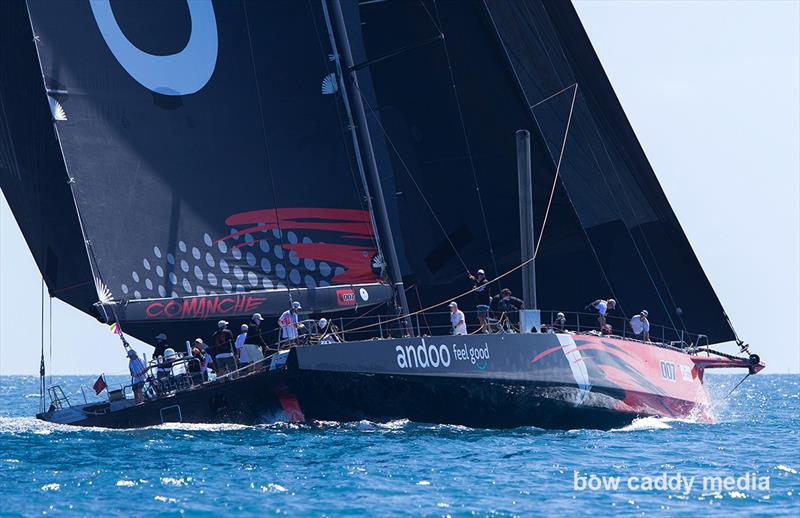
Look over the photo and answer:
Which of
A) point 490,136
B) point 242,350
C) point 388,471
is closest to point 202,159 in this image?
point 242,350

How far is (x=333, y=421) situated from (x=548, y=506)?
669 centimetres

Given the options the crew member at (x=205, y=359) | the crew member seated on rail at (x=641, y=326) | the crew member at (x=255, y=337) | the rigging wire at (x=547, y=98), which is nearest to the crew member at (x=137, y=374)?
the crew member at (x=205, y=359)

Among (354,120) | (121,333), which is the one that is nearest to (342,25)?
(354,120)

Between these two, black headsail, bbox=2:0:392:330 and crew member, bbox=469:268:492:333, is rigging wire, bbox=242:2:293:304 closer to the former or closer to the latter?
black headsail, bbox=2:0:392:330

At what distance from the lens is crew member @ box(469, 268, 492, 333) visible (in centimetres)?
2133

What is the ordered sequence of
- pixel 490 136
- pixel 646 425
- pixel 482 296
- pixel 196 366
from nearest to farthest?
pixel 196 366
pixel 646 425
pixel 482 296
pixel 490 136

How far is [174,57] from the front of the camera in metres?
22.5

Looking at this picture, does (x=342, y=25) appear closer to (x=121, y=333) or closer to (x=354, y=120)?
(x=354, y=120)

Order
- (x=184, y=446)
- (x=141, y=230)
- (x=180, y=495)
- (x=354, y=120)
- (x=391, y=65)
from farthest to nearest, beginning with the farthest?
(x=391, y=65)
(x=354, y=120)
(x=141, y=230)
(x=184, y=446)
(x=180, y=495)

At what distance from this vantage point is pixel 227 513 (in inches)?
534

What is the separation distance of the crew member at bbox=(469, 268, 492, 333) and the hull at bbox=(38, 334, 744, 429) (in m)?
1.09

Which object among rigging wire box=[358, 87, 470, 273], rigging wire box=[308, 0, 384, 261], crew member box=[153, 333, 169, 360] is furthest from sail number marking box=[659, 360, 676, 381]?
crew member box=[153, 333, 169, 360]

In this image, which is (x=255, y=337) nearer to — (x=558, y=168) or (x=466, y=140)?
(x=466, y=140)

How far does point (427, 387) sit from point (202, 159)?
5706 mm
